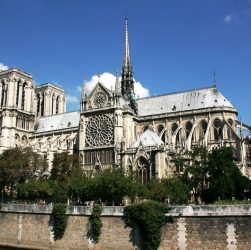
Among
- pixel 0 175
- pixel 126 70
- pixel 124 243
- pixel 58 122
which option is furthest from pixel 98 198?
pixel 58 122

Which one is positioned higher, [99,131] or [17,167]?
[99,131]

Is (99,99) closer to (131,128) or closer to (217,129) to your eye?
(131,128)

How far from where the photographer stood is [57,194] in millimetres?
48531

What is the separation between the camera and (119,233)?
1238 inches

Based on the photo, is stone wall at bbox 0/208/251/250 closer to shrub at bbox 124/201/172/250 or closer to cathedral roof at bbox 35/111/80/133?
shrub at bbox 124/201/172/250

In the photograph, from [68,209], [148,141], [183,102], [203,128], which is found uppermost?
[183,102]

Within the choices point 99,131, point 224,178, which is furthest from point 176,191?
point 99,131

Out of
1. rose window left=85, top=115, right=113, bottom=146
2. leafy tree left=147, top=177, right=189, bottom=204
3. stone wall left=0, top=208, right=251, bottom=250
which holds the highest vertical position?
rose window left=85, top=115, right=113, bottom=146

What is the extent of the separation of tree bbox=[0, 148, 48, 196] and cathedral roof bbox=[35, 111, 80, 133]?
888 inches

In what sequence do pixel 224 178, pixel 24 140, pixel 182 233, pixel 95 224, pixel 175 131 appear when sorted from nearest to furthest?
pixel 182 233, pixel 95 224, pixel 224 178, pixel 175 131, pixel 24 140

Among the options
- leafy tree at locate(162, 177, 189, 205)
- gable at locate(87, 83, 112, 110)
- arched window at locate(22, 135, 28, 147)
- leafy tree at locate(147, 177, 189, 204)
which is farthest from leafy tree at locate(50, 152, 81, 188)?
arched window at locate(22, 135, 28, 147)

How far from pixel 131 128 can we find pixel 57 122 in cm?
2418

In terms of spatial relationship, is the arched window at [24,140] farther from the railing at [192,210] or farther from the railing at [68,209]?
the railing at [192,210]

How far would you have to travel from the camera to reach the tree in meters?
52.9
